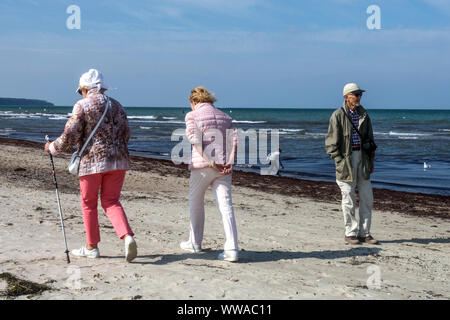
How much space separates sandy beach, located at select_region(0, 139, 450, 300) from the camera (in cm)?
468

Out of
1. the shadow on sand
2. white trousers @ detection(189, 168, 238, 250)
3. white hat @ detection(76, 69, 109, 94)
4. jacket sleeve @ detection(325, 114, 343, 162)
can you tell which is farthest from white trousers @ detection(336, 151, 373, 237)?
white hat @ detection(76, 69, 109, 94)

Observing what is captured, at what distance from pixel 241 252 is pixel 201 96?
1821 millimetres

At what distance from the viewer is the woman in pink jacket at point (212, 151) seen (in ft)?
17.5

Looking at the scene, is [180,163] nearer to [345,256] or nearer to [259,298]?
[345,256]

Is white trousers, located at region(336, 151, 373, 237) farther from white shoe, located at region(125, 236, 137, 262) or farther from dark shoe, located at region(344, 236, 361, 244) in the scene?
white shoe, located at region(125, 236, 137, 262)

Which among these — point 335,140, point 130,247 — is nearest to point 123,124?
point 130,247

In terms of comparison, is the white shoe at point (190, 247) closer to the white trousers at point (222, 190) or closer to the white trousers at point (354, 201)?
the white trousers at point (222, 190)

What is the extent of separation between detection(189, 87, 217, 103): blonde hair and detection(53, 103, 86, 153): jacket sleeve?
3.63ft

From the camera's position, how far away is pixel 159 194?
36.1 ft

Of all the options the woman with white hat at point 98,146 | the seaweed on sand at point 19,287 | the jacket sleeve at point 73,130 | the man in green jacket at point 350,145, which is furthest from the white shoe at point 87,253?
the man in green jacket at point 350,145

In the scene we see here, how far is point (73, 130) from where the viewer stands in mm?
4961

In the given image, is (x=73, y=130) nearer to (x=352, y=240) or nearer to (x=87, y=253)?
(x=87, y=253)

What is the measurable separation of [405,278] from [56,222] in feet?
13.9
